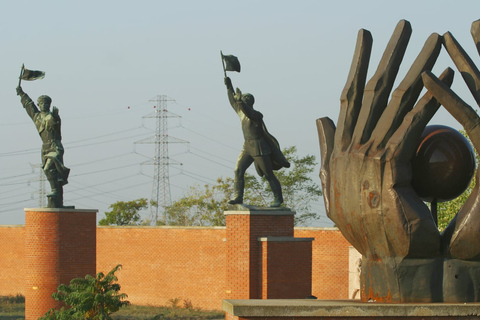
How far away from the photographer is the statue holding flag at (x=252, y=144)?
19606 millimetres

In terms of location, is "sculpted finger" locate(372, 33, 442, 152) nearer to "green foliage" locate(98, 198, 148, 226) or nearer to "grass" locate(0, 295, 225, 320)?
"grass" locate(0, 295, 225, 320)

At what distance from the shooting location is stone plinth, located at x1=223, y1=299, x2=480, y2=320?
840 cm

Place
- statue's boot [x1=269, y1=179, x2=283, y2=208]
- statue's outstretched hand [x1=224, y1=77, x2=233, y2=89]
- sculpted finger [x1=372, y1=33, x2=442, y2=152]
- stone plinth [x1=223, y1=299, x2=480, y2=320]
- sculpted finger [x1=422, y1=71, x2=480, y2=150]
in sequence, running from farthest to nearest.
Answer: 1. statue's boot [x1=269, y1=179, x2=283, y2=208]
2. statue's outstretched hand [x1=224, y1=77, x2=233, y2=89]
3. sculpted finger [x1=372, y1=33, x2=442, y2=152]
4. sculpted finger [x1=422, y1=71, x2=480, y2=150]
5. stone plinth [x1=223, y1=299, x2=480, y2=320]

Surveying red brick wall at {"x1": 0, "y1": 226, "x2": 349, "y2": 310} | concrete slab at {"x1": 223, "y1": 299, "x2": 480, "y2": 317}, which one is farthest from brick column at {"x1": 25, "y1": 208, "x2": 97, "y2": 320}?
concrete slab at {"x1": 223, "y1": 299, "x2": 480, "y2": 317}

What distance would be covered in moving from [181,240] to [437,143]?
23769mm

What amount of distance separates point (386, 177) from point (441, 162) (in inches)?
29.0

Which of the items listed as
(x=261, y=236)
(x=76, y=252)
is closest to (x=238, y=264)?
(x=261, y=236)

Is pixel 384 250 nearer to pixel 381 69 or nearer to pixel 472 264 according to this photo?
pixel 472 264

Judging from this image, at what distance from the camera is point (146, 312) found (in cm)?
2938

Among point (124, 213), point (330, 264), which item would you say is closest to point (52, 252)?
point (330, 264)

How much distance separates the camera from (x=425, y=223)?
8812 millimetres

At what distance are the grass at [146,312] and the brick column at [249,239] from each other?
634 cm

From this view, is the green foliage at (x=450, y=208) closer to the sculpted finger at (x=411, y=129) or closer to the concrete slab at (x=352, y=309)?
the sculpted finger at (x=411, y=129)

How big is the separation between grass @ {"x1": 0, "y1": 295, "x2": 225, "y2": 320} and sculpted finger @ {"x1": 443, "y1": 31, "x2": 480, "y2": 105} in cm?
1788
